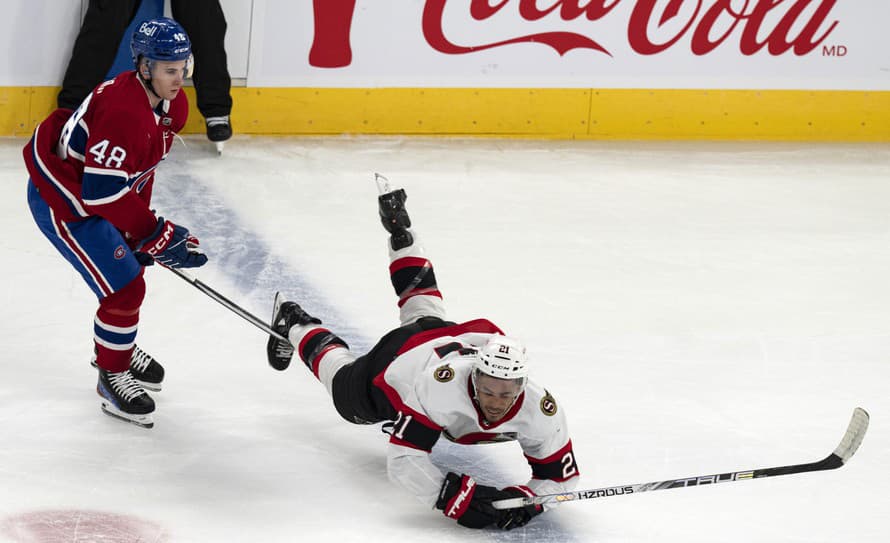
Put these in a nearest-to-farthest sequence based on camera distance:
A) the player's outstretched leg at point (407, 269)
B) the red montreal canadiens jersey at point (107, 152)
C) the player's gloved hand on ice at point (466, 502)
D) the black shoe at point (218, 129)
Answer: the player's gloved hand on ice at point (466, 502) → the red montreal canadiens jersey at point (107, 152) → the player's outstretched leg at point (407, 269) → the black shoe at point (218, 129)

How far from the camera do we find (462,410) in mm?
3467

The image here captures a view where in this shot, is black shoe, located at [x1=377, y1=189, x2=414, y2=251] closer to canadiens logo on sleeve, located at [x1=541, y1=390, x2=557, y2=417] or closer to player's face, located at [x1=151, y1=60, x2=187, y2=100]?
player's face, located at [x1=151, y1=60, x2=187, y2=100]

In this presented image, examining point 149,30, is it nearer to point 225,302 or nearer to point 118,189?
point 118,189

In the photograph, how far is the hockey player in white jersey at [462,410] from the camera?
338cm

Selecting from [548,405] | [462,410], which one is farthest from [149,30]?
[548,405]

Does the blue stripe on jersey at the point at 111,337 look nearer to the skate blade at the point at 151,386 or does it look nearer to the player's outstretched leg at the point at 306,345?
the skate blade at the point at 151,386

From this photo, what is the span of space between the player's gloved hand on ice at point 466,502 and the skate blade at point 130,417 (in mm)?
1017

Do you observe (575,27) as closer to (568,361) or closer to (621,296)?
(621,296)

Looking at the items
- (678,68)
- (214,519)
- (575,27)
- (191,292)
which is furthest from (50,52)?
(214,519)

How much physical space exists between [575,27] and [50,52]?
2.61 metres

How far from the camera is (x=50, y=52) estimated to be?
258 inches

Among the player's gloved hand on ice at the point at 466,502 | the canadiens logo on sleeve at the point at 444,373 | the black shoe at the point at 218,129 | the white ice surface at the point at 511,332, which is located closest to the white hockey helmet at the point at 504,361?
the canadiens logo on sleeve at the point at 444,373

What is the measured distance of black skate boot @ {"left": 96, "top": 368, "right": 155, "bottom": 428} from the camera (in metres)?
4.02

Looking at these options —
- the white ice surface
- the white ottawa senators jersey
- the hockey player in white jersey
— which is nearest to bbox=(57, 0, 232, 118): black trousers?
the white ice surface
